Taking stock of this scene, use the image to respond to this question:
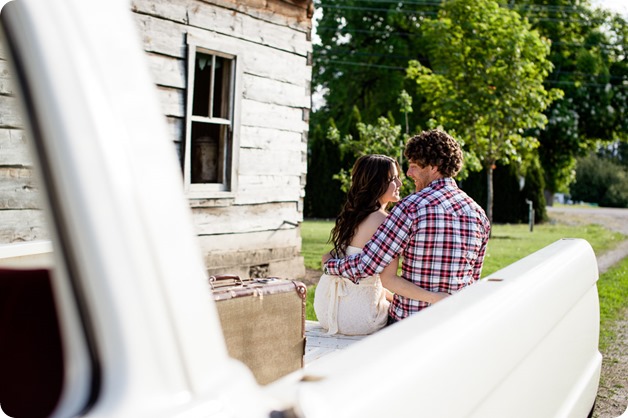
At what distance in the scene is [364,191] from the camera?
450 cm

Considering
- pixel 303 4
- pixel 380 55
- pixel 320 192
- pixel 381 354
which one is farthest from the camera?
pixel 380 55

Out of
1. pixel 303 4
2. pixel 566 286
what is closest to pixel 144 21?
pixel 303 4

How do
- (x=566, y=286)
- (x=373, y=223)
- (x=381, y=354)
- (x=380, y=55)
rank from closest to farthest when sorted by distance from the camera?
(x=381, y=354) < (x=566, y=286) < (x=373, y=223) < (x=380, y=55)

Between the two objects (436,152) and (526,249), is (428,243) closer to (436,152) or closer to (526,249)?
(436,152)

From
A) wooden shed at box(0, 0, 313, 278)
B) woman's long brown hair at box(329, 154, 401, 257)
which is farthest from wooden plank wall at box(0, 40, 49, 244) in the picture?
wooden shed at box(0, 0, 313, 278)

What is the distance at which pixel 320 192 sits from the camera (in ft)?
101

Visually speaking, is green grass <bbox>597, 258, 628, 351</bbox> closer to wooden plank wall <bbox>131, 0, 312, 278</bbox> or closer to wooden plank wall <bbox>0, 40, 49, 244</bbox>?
wooden plank wall <bbox>131, 0, 312, 278</bbox>

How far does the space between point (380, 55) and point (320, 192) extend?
24.4 ft

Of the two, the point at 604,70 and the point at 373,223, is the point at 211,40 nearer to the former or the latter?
the point at 373,223

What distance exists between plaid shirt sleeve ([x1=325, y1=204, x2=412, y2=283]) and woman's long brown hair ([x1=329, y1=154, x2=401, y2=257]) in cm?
57

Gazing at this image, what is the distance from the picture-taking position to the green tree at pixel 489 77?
20.7 meters

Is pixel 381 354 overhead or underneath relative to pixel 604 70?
underneath

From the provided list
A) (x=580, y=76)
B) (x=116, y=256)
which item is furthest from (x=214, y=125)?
(x=580, y=76)

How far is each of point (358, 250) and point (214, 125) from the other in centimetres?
452
